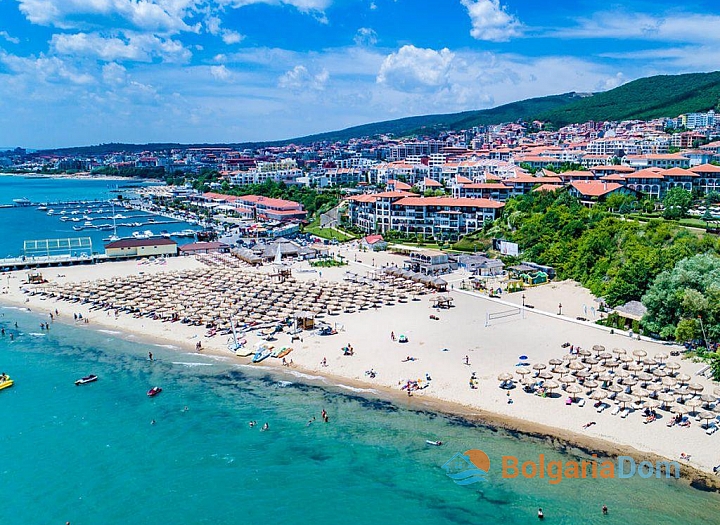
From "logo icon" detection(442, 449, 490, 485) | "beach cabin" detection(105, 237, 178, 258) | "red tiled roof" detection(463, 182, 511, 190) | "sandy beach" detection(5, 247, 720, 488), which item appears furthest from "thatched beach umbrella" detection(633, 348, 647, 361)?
"beach cabin" detection(105, 237, 178, 258)

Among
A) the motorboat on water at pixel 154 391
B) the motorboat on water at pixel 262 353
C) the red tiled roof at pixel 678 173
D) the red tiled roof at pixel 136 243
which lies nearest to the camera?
the motorboat on water at pixel 154 391

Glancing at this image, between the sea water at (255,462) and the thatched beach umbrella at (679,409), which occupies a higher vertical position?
the thatched beach umbrella at (679,409)

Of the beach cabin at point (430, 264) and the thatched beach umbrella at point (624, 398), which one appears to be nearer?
the thatched beach umbrella at point (624, 398)

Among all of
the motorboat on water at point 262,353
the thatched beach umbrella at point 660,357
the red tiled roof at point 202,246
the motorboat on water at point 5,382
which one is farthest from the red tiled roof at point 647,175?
the motorboat on water at point 5,382

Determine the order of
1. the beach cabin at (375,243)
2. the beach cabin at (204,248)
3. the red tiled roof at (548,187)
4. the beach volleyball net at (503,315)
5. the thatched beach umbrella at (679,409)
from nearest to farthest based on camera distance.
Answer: the thatched beach umbrella at (679,409), the beach volleyball net at (503,315), the beach cabin at (204,248), the beach cabin at (375,243), the red tiled roof at (548,187)

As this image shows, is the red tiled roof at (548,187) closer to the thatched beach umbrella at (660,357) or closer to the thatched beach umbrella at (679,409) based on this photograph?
the thatched beach umbrella at (660,357)

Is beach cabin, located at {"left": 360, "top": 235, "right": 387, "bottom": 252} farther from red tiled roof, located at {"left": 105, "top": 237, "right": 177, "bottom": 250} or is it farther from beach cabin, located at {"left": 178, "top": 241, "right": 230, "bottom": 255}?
red tiled roof, located at {"left": 105, "top": 237, "right": 177, "bottom": 250}

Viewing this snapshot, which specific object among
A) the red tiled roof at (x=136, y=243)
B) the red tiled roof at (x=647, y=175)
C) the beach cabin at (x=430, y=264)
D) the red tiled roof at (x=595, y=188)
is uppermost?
the red tiled roof at (x=647, y=175)
